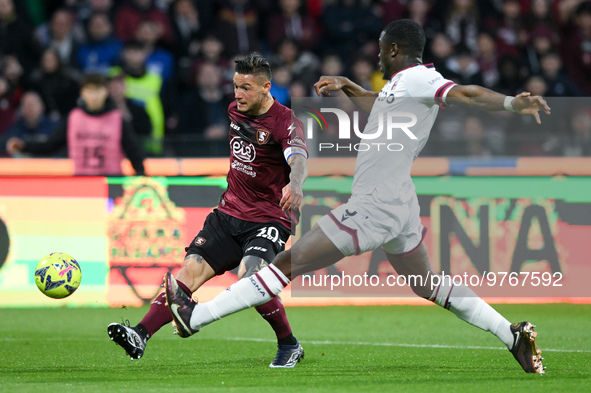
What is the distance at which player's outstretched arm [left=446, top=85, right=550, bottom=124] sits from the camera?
5297 mm

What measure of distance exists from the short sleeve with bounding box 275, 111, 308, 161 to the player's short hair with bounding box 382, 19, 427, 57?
1.00m

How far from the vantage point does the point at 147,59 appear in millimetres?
13172

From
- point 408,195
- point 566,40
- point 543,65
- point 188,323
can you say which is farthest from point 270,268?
point 566,40

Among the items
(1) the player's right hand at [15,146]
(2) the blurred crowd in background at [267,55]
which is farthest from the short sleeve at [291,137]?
(1) the player's right hand at [15,146]

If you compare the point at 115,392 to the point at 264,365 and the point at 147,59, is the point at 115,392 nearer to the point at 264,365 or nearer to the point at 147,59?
the point at 264,365

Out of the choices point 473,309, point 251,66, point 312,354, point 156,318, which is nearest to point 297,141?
point 251,66

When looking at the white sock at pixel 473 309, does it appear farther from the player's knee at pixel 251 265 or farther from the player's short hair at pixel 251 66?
the player's short hair at pixel 251 66

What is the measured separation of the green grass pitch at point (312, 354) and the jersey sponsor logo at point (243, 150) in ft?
4.88

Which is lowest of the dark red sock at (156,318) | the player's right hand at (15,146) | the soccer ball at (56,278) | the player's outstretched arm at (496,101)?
the dark red sock at (156,318)

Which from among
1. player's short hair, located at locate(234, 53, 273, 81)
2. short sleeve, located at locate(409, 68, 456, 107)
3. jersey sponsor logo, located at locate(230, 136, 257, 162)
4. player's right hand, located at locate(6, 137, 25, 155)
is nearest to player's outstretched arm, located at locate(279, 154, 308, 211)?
jersey sponsor logo, located at locate(230, 136, 257, 162)

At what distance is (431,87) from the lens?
5.62 metres

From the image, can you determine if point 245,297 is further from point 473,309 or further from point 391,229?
point 473,309

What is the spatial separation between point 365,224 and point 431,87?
923 mm

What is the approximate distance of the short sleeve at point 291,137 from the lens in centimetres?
641
